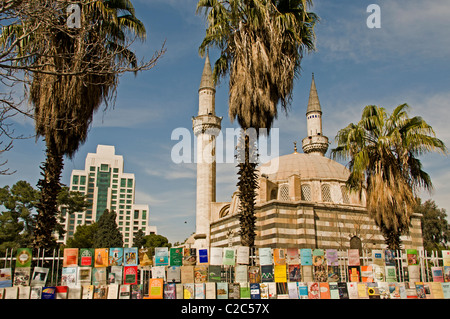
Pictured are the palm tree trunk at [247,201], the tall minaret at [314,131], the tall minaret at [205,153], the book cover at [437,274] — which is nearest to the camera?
the book cover at [437,274]

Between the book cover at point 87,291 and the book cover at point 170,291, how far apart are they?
5.00 ft

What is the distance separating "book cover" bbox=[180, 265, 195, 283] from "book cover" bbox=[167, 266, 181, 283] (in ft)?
0.25

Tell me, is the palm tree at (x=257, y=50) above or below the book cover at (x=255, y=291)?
above

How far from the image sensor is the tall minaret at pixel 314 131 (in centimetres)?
4872

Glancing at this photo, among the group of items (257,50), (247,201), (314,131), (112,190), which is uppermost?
(112,190)

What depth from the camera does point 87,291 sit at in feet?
27.0

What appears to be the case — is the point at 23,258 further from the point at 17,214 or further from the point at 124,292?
the point at 17,214

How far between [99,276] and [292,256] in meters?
4.39

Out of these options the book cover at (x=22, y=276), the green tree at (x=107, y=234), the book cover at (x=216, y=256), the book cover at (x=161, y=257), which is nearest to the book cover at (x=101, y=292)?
the book cover at (x=161, y=257)

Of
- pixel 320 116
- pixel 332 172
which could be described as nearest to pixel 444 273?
pixel 332 172

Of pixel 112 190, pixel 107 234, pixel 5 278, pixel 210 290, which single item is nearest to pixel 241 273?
pixel 210 290

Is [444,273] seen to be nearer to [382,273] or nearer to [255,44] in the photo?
[382,273]

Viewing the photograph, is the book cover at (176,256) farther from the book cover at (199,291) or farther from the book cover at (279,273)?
the book cover at (279,273)

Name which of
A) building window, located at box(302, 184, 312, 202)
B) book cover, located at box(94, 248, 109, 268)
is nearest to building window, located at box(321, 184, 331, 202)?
building window, located at box(302, 184, 312, 202)
